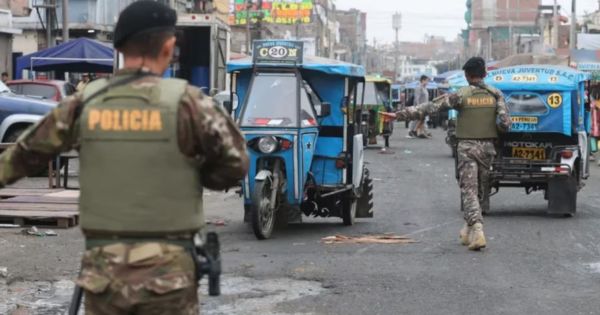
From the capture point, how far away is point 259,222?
1162cm

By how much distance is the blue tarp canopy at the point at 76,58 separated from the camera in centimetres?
2636

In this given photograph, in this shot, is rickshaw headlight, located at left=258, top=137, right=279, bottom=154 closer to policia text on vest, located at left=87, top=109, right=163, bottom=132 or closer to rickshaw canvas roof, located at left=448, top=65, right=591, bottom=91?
rickshaw canvas roof, located at left=448, top=65, right=591, bottom=91

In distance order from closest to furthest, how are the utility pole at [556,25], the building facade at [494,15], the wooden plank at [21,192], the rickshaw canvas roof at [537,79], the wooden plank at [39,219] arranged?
the wooden plank at [39,219] < the wooden plank at [21,192] < the rickshaw canvas roof at [537,79] < the utility pole at [556,25] < the building facade at [494,15]

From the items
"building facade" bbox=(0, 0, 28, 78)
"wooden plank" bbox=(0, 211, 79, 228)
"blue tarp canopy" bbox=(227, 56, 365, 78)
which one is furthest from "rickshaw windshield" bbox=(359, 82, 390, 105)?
"wooden plank" bbox=(0, 211, 79, 228)

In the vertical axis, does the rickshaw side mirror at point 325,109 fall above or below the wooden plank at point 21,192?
above

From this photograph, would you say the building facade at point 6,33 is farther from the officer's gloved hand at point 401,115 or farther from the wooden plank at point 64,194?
the officer's gloved hand at point 401,115

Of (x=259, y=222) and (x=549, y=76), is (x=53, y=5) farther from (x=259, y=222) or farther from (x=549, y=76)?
(x=259, y=222)

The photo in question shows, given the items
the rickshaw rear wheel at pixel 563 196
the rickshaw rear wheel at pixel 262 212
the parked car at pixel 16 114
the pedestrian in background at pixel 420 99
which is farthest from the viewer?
the pedestrian in background at pixel 420 99

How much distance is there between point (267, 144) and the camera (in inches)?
469

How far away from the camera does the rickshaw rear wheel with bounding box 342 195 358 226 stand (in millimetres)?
13227

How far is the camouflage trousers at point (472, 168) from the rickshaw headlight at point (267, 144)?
1.96 meters

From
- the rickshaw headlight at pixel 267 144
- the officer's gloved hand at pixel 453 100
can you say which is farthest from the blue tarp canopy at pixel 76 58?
the officer's gloved hand at pixel 453 100

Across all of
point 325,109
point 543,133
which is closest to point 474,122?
point 325,109

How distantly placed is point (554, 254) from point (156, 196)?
761cm
